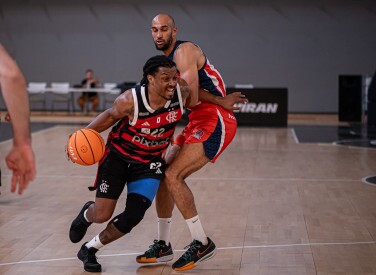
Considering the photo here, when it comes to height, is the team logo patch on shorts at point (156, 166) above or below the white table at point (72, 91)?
above

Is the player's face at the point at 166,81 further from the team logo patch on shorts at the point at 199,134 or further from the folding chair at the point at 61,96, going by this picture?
the folding chair at the point at 61,96

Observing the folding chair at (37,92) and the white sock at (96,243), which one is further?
→ the folding chair at (37,92)

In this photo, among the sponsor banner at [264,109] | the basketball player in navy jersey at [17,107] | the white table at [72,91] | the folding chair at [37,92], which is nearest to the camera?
the basketball player in navy jersey at [17,107]

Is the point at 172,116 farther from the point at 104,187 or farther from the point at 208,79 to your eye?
the point at 104,187

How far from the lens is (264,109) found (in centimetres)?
1909

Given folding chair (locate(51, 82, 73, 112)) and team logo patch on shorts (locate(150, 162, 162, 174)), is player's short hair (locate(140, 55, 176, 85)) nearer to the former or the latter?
team logo patch on shorts (locate(150, 162, 162, 174))

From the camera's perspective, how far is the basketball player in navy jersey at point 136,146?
16.7ft

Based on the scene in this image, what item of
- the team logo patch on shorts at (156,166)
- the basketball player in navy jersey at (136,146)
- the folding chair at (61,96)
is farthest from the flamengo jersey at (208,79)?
the folding chair at (61,96)

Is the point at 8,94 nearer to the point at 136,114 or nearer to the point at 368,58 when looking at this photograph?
the point at 136,114

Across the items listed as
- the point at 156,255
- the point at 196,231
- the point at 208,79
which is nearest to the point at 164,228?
the point at 156,255

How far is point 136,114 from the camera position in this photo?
16.7 ft

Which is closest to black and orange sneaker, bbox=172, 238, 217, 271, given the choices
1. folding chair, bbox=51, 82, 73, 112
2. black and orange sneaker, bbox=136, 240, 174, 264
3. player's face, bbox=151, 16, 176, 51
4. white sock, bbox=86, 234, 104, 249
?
black and orange sneaker, bbox=136, 240, 174, 264

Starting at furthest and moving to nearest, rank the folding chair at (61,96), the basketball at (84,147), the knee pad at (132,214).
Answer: the folding chair at (61,96) → the knee pad at (132,214) → the basketball at (84,147)

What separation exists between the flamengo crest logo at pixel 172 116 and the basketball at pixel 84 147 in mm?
510
